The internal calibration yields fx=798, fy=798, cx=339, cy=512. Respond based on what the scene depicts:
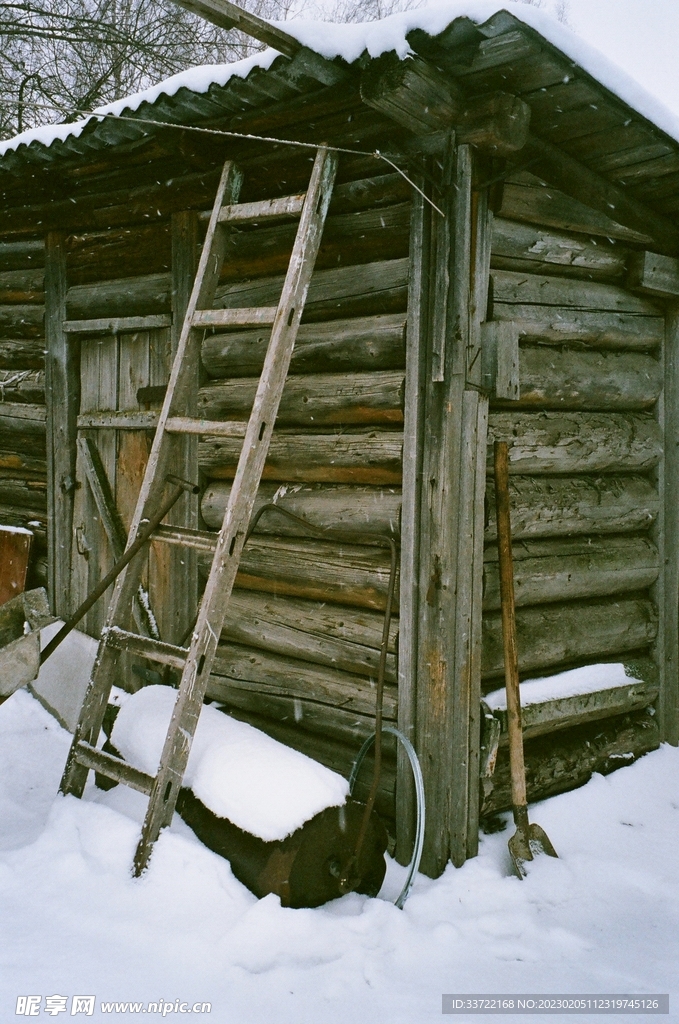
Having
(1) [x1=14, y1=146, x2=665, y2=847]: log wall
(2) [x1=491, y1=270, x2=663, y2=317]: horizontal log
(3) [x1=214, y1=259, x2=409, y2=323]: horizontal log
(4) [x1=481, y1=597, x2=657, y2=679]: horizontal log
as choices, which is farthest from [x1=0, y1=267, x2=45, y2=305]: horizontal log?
(4) [x1=481, y1=597, x2=657, y2=679]: horizontal log

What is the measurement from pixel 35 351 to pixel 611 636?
13.1 feet

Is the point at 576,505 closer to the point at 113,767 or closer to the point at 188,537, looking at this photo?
the point at 188,537

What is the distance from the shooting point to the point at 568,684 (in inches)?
158

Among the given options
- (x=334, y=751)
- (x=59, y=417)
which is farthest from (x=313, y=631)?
(x=59, y=417)

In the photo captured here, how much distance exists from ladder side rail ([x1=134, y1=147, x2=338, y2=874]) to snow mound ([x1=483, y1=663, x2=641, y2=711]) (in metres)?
1.36

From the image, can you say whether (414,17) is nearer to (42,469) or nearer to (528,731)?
(528,731)

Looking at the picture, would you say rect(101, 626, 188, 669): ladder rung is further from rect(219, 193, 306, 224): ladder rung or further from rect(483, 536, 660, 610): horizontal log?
rect(219, 193, 306, 224): ladder rung

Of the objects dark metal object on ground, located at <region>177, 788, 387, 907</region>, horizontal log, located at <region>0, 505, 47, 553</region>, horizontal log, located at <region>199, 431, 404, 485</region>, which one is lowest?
dark metal object on ground, located at <region>177, 788, 387, 907</region>

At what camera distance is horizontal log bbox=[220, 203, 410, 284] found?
11.5 ft

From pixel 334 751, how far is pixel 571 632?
4.50 ft

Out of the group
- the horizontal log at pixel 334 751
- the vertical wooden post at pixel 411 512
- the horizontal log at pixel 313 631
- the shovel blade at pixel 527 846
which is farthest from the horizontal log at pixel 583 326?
the shovel blade at pixel 527 846

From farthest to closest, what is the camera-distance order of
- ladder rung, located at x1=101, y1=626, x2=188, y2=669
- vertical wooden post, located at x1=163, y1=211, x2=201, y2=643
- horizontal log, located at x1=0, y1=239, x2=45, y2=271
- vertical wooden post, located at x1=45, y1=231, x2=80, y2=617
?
horizontal log, located at x1=0, y1=239, x2=45, y2=271
vertical wooden post, located at x1=45, y1=231, x2=80, y2=617
vertical wooden post, located at x1=163, y1=211, x2=201, y2=643
ladder rung, located at x1=101, y1=626, x2=188, y2=669

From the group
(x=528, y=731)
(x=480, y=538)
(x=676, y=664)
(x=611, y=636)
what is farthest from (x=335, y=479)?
(x=676, y=664)

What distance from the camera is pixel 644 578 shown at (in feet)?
15.0
